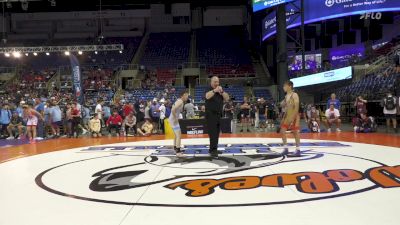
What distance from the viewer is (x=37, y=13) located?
99.2 ft

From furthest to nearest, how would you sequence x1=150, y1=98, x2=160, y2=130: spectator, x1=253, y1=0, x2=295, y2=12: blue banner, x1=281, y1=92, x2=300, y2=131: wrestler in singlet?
x1=253, y1=0, x2=295, y2=12: blue banner, x1=150, y1=98, x2=160, y2=130: spectator, x1=281, y1=92, x2=300, y2=131: wrestler in singlet

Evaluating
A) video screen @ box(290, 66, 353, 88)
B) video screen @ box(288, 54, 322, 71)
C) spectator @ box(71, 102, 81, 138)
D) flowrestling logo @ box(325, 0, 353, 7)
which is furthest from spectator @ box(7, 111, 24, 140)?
video screen @ box(288, 54, 322, 71)

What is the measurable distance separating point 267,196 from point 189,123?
26.8ft

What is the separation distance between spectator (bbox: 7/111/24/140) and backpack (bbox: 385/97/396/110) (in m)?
11.7

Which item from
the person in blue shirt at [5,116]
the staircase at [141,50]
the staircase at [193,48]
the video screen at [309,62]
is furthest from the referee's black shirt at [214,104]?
the staircase at [141,50]

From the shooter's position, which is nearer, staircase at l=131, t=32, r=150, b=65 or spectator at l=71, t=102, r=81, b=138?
spectator at l=71, t=102, r=81, b=138

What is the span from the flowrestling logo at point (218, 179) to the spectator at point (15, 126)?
7806 mm

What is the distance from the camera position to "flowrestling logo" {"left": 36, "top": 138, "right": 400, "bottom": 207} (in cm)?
324

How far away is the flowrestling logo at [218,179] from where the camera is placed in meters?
3.24

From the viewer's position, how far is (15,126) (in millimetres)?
12547

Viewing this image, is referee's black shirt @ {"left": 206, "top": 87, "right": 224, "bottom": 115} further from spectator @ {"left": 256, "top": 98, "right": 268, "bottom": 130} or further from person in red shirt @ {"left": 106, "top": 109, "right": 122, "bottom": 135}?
spectator @ {"left": 256, "top": 98, "right": 268, "bottom": 130}

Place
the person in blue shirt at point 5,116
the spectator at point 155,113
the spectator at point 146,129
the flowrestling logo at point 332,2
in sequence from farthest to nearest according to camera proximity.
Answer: the flowrestling logo at point 332,2
the spectator at point 155,113
the person in blue shirt at point 5,116
the spectator at point 146,129

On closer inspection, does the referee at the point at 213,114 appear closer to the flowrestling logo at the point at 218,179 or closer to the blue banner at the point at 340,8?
the flowrestling logo at the point at 218,179

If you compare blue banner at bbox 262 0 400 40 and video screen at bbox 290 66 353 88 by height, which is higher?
blue banner at bbox 262 0 400 40
